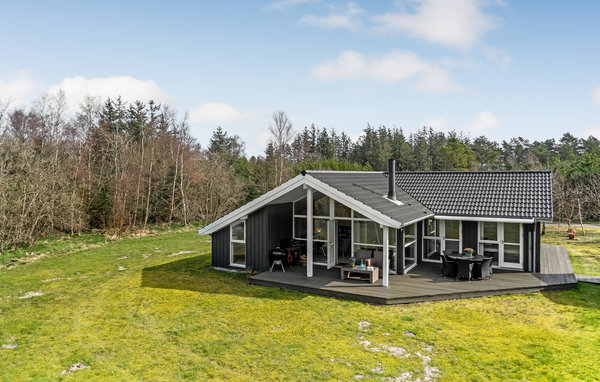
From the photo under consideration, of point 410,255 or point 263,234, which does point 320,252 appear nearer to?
point 263,234

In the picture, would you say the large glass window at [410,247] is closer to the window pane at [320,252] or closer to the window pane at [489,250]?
the window pane at [489,250]

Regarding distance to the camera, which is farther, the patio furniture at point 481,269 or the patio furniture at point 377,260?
the patio furniture at point 377,260

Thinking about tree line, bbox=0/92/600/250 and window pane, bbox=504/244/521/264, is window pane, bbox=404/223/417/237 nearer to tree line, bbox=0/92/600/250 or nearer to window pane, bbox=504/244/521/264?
window pane, bbox=504/244/521/264

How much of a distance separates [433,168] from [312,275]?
161 feet

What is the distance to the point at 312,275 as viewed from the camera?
10672 millimetres

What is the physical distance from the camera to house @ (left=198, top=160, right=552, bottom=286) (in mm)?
10750

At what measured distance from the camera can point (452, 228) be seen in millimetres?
12523

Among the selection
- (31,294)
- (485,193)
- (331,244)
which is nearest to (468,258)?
(485,193)

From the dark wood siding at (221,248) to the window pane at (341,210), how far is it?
12.7 ft

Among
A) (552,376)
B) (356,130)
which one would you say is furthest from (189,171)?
(356,130)

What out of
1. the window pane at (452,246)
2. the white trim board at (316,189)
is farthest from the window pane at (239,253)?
the window pane at (452,246)

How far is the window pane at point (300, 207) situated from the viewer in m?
12.3

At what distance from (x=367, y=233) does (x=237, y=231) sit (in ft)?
14.5

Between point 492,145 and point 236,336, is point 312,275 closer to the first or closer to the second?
point 236,336
